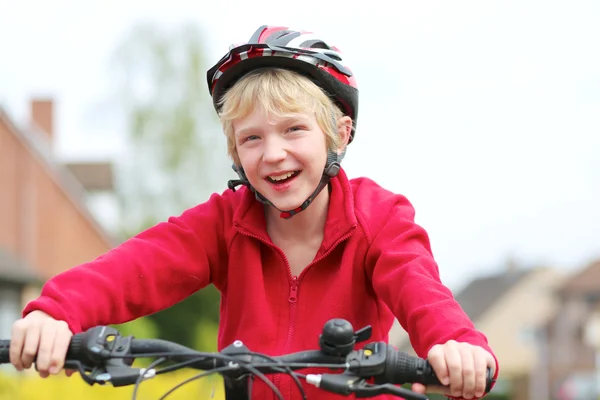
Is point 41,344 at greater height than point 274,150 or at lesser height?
lesser

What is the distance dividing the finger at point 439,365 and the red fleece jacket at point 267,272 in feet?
1.47

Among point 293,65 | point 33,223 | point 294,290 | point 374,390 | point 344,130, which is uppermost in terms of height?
point 33,223

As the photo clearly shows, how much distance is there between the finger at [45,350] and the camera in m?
2.77

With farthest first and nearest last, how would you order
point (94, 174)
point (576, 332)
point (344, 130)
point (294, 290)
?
point (576, 332)
point (94, 174)
point (344, 130)
point (294, 290)

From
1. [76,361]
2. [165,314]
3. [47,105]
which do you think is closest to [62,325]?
[76,361]

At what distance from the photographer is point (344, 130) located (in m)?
3.75

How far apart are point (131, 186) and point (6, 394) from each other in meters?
24.1

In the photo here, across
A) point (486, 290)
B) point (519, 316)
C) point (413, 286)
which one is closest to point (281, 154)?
point (413, 286)

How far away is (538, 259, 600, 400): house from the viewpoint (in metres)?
56.0

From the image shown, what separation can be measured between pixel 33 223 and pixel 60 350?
2935cm

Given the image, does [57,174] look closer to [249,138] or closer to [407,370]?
[249,138]

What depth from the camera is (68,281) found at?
3119 millimetres

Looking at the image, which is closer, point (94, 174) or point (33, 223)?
point (33, 223)

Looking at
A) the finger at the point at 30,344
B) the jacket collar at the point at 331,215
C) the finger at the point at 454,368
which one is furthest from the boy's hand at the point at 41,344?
the finger at the point at 454,368
